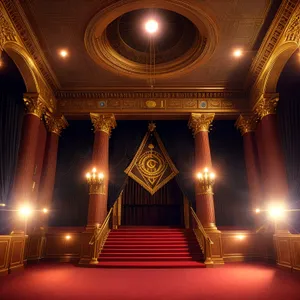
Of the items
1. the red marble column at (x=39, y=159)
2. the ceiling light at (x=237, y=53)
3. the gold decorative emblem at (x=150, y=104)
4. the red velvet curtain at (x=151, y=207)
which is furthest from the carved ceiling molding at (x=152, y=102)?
the red velvet curtain at (x=151, y=207)

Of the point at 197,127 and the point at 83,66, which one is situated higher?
the point at 83,66

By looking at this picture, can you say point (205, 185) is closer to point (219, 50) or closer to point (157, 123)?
point (157, 123)

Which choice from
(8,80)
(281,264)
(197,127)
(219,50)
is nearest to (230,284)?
(281,264)

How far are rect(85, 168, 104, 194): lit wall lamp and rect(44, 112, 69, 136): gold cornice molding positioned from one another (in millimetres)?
2403

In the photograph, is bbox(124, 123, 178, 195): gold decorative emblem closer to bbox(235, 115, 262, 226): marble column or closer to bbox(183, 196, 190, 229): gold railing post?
bbox(183, 196, 190, 229): gold railing post

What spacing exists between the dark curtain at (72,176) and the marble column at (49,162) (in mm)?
718

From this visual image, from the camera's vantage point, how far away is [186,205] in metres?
10.8

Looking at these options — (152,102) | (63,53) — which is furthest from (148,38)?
(63,53)

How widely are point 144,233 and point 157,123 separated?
15.6 feet

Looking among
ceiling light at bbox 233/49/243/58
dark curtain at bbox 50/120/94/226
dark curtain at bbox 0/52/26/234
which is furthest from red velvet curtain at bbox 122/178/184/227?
ceiling light at bbox 233/49/243/58

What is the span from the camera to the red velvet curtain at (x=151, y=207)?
11391 millimetres

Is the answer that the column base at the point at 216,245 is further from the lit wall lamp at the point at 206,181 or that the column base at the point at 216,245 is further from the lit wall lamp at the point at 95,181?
the lit wall lamp at the point at 95,181

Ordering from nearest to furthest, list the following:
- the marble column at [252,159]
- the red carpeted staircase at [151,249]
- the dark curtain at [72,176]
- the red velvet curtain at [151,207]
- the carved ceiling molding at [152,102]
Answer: the red carpeted staircase at [151,249] < the marble column at [252,159] < the carved ceiling molding at [152,102] < the dark curtain at [72,176] < the red velvet curtain at [151,207]

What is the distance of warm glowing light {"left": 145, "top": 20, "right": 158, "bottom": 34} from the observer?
7.27 m
